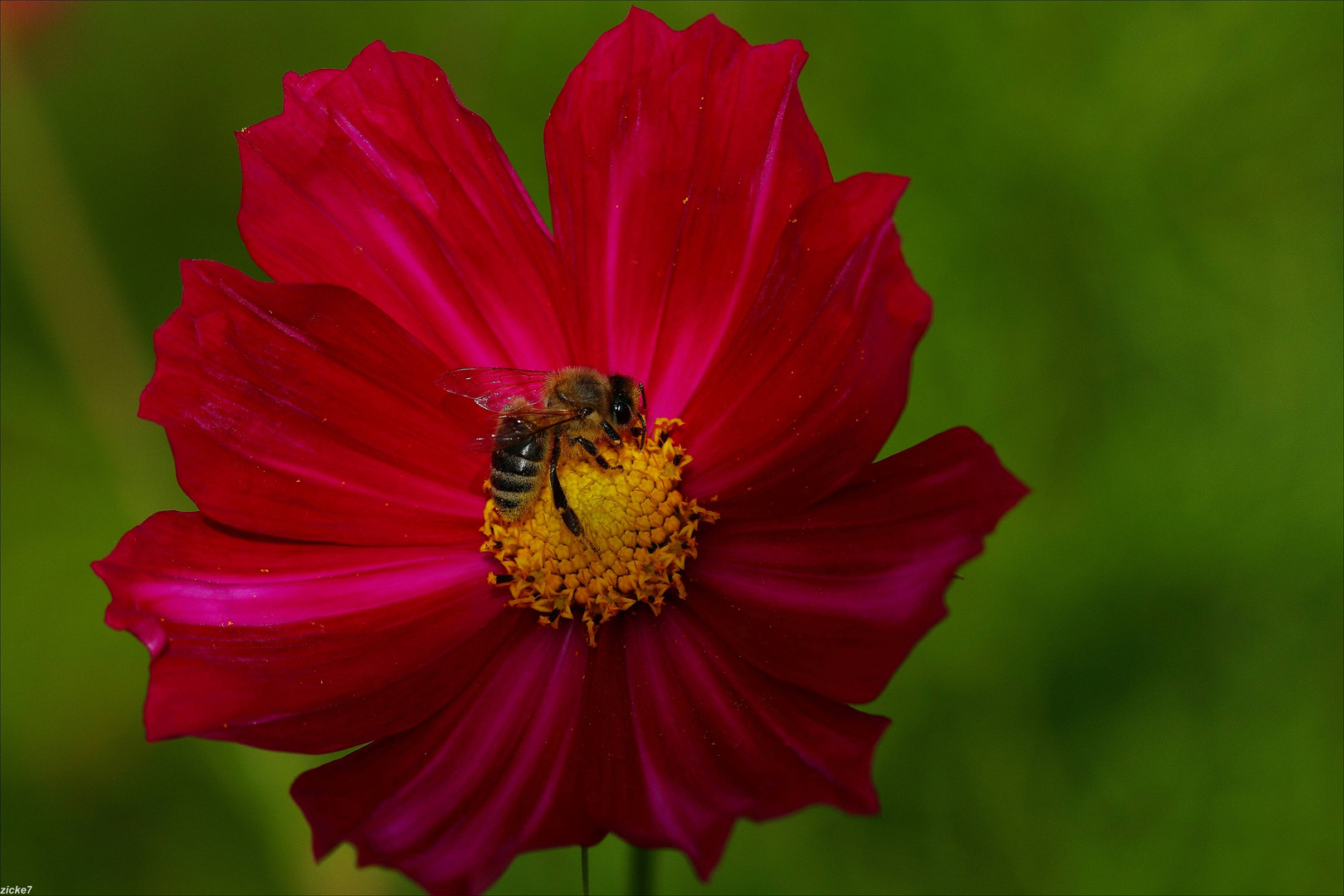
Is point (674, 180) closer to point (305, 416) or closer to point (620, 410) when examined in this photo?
point (620, 410)

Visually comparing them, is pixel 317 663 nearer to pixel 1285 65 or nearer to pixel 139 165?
pixel 139 165

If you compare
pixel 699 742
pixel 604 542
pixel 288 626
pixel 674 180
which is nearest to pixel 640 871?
pixel 699 742

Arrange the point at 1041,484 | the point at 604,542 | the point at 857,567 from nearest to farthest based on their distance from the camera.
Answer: the point at 857,567 < the point at 604,542 < the point at 1041,484

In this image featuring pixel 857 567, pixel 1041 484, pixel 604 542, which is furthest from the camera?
pixel 1041 484

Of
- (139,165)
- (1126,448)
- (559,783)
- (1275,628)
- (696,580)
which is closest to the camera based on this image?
(559,783)

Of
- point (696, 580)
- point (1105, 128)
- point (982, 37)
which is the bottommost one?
point (696, 580)

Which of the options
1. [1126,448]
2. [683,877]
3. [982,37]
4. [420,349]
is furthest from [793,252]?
[683,877]
